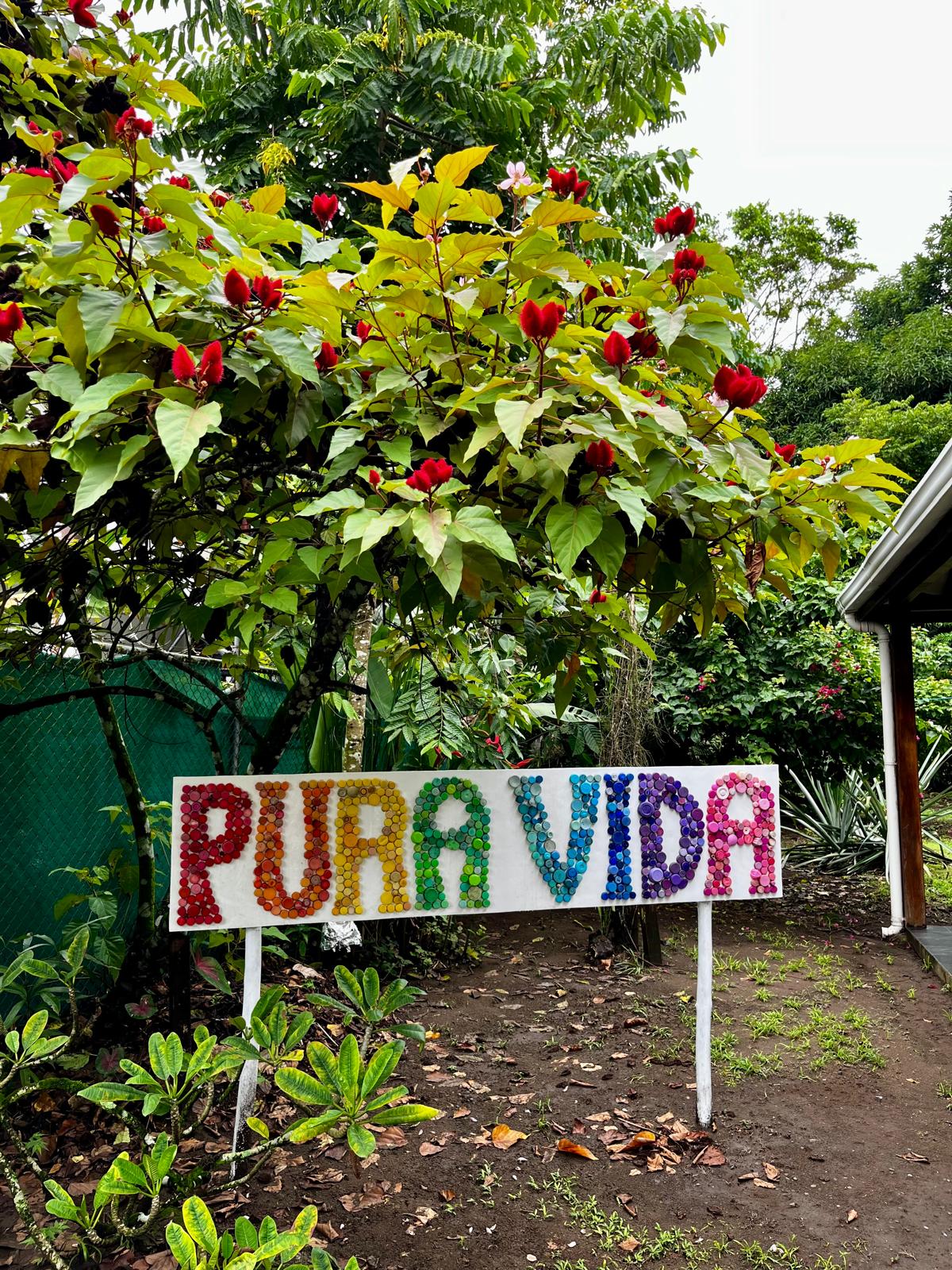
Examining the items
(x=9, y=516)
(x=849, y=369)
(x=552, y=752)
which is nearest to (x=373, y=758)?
(x=552, y=752)

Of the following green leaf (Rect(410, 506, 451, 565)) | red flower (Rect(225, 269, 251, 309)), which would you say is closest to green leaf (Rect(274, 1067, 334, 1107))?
green leaf (Rect(410, 506, 451, 565))

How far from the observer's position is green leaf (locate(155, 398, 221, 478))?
1.26 meters

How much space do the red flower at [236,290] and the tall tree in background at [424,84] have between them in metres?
4.50

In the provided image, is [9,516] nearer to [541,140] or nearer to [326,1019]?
[326,1019]

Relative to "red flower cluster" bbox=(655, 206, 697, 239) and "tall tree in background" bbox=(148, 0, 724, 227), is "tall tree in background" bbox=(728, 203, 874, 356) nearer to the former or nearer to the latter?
"tall tree in background" bbox=(148, 0, 724, 227)

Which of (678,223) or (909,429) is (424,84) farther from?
(909,429)

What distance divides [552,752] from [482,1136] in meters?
3.81

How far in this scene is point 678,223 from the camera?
1764mm

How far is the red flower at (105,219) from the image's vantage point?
4.50 ft

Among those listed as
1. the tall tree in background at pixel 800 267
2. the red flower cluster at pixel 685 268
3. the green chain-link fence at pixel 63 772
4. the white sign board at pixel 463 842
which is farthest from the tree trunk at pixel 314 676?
the tall tree in background at pixel 800 267

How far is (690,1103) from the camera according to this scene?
329 cm

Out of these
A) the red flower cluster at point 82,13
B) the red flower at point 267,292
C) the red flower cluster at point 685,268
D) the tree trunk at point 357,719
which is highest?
the red flower cluster at point 82,13

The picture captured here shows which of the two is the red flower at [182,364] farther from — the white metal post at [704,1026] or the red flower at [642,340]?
the white metal post at [704,1026]

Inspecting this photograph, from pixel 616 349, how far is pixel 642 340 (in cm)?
16
